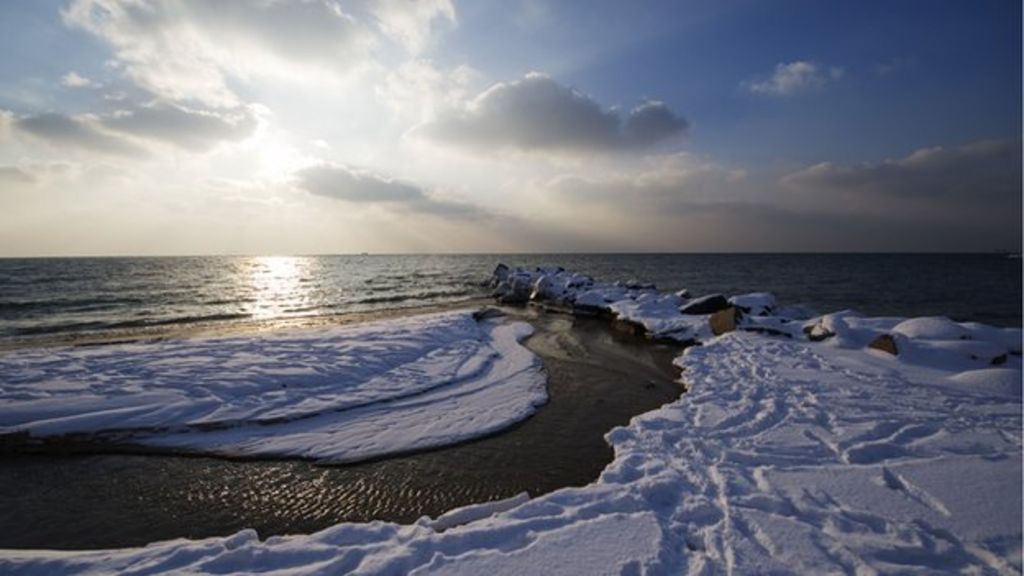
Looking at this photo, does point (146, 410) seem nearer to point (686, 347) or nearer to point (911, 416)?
point (911, 416)

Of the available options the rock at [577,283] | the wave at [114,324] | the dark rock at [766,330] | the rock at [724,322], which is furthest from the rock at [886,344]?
the wave at [114,324]

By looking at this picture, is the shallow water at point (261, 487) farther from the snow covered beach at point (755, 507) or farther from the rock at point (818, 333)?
the rock at point (818, 333)

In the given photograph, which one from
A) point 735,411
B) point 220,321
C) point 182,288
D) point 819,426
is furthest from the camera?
point 182,288

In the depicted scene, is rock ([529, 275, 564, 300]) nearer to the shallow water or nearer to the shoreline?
the shoreline

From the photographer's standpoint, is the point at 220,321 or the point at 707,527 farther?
the point at 220,321

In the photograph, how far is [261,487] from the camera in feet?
19.8

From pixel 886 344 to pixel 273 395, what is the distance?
1523 cm

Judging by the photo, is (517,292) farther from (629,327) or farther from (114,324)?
(114,324)

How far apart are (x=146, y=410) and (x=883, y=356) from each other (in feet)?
55.3

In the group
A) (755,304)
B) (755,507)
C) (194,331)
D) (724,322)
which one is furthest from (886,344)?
(194,331)

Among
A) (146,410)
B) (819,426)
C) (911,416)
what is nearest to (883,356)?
(911,416)

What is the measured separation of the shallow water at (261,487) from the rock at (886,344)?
27.6 feet

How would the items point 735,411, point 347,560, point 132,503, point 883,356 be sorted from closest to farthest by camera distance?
point 347,560, point 132,503, point 735,411, point 883,356

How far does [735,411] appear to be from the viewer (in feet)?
26.6
